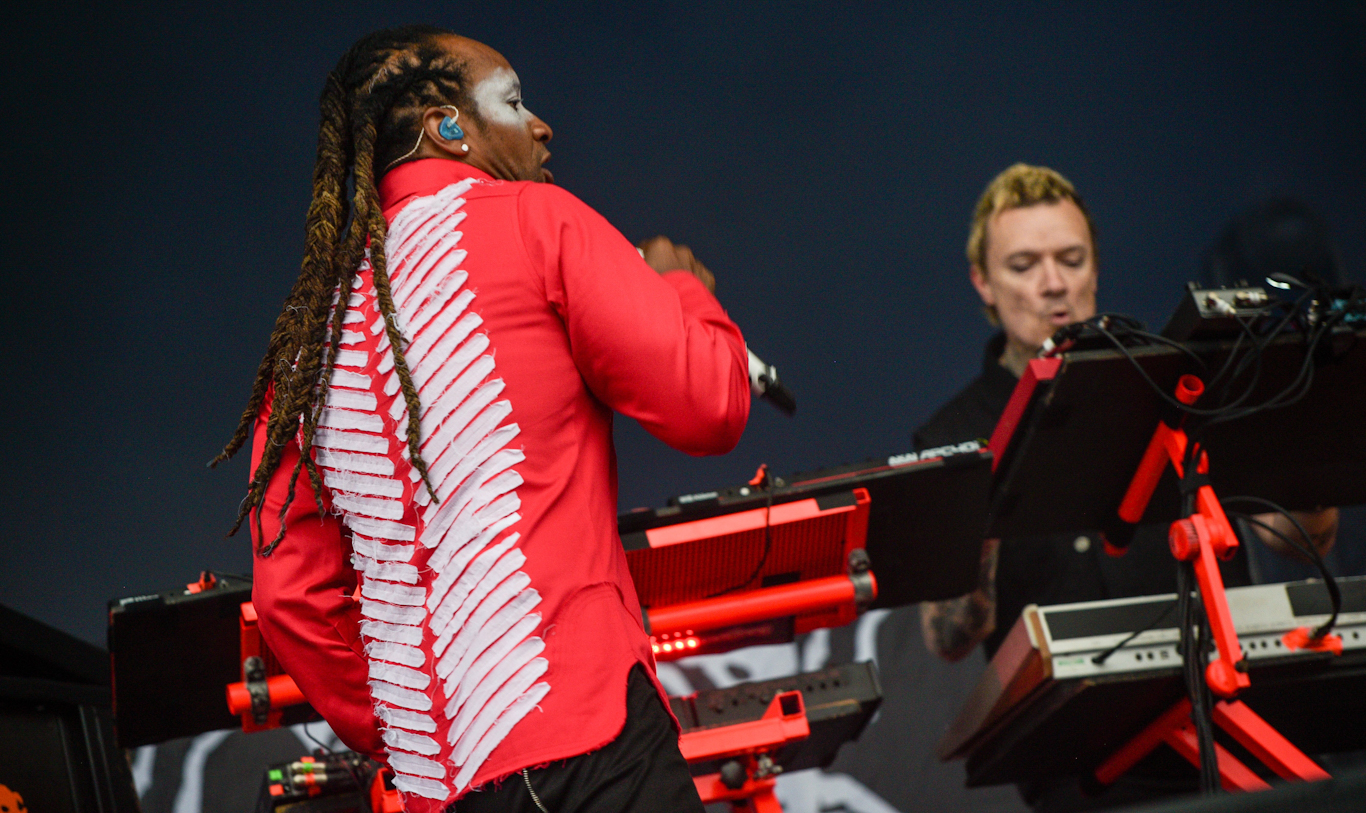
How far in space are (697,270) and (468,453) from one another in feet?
1.25

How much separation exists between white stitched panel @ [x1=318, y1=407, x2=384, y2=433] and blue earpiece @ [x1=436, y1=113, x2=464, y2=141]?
0.39m

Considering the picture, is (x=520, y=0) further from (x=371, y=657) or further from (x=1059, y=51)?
(x=371, y=657)

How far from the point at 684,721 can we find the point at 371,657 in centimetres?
83

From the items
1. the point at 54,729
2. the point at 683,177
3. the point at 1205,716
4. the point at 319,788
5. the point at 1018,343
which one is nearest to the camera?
the point at 1205,716

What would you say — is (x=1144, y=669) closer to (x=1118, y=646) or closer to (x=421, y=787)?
(x=1118, y=646)

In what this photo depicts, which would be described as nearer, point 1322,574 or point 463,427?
point 463,427

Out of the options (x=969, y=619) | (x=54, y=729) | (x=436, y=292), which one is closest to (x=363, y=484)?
(x=436, y=292)

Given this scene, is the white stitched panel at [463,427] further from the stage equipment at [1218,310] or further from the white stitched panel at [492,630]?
the stage equipment at [1218,310]

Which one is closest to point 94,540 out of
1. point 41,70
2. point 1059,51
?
point 41,70

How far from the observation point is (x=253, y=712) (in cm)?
182

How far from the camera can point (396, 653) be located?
117 cm

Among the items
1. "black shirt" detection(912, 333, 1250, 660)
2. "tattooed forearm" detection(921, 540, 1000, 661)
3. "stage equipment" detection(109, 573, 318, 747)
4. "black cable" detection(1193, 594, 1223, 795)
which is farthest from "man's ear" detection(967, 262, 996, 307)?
"stage equipment" detection(109, 573, 318, 747)

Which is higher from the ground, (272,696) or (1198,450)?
(1198,450)

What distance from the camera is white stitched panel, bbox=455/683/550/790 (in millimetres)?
1047
